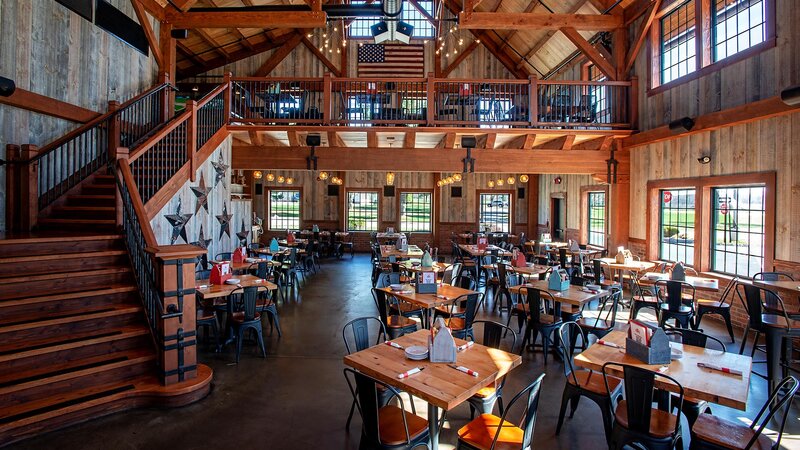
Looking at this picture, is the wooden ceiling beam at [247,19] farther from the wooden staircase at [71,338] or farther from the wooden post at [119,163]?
the wooden staircase at [71,338]

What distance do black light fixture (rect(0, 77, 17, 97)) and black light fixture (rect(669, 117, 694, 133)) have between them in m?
9.49

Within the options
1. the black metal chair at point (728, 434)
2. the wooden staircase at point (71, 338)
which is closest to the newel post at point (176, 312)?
the wooden staircase at point (71, 338)

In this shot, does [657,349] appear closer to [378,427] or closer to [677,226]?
[378,427]

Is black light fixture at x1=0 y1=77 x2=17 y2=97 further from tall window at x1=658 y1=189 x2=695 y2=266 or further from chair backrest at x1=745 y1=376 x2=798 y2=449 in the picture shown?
tall window at x1=658 y1=189 x2=695 y2=266

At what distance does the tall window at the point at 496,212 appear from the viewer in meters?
16.5

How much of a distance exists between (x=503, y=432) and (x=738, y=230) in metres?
6.36

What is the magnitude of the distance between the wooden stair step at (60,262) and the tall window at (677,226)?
350 inches

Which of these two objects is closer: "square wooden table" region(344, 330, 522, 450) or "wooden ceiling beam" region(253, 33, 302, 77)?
"square wooden table" region(344, 330, 522, 450)

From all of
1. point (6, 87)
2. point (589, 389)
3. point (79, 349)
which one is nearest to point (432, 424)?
point (589, 389)

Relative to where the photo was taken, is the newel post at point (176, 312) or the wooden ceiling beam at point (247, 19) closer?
the newel post at point (176, 312)

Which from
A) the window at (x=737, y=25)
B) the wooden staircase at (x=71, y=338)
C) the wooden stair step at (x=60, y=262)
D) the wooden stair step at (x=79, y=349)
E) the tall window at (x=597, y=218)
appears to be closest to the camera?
the wooden staircase at (x=71, y=338)

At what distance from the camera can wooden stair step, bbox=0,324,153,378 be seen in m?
3.62

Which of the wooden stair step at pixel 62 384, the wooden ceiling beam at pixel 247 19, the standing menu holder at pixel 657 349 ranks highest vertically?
the wooden ceiling beam at pixel 247 19

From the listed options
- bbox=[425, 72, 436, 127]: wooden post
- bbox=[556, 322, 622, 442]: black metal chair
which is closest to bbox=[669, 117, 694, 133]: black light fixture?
bbox=[425, 72, 436, 127]: wooden post
